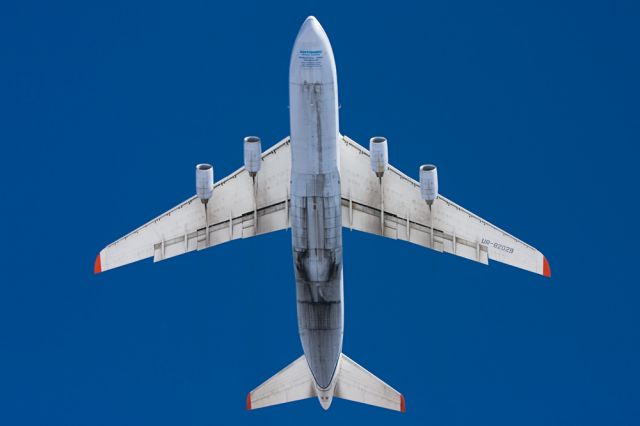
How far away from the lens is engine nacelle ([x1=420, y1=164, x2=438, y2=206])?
7000 cm

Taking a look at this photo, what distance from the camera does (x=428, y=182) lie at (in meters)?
70.1

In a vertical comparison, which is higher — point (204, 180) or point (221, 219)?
point (204, 180)

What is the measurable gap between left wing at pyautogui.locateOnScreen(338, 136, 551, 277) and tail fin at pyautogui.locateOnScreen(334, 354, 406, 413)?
568cm

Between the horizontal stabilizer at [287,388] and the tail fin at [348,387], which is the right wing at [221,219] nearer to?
the horizontal stabilizer at [287,388]

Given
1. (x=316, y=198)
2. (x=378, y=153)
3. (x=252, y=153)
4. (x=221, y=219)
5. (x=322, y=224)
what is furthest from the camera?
(x=221, y=219)

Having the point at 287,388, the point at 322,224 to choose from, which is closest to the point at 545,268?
the point at 322,224

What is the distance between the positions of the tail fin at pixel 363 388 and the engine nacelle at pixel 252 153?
855 cm

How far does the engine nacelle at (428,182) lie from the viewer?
230 ft

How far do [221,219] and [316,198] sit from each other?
211 inches

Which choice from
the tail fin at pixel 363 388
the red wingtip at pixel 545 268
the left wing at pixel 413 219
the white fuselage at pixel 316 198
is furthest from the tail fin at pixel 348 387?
the red wingtip at pixel 545 268

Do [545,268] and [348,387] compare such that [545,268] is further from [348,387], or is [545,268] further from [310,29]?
[310,29]

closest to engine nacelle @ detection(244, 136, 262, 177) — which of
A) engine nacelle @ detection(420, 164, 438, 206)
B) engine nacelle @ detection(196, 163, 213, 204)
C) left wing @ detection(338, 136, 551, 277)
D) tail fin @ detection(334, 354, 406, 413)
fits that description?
engine nacelle @ detection(196, 163, 213, 204)

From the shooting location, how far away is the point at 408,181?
71.6 meters

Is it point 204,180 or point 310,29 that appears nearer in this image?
point 310,29
